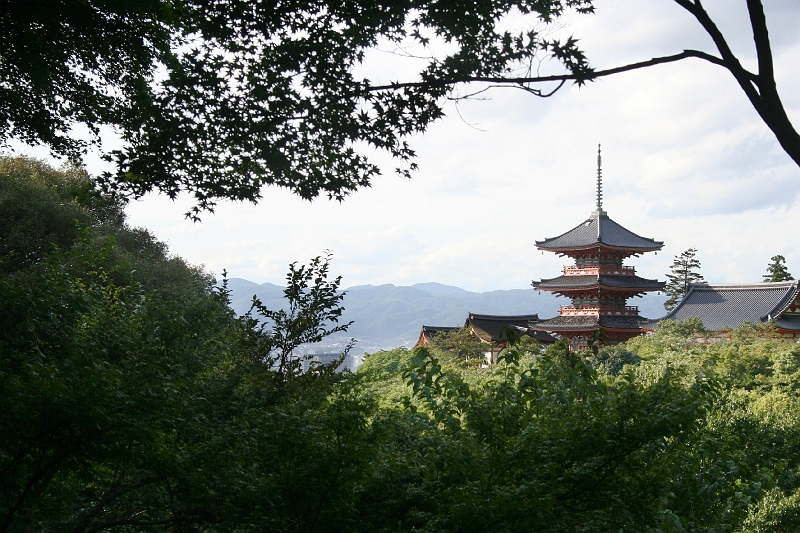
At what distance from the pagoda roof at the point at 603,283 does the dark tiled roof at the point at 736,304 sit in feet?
5.37

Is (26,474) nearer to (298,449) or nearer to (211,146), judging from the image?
(298,449)

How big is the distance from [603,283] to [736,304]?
5.47m

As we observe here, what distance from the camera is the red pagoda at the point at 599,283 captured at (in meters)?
27.1

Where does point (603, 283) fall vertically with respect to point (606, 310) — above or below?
above

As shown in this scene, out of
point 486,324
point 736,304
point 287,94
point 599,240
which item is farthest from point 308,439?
point 486,324

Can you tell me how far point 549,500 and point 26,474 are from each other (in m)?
3.62

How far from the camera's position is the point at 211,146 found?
14.6ft

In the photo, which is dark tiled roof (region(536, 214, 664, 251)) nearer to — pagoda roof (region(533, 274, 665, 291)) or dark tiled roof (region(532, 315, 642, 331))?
pagoda roof (region(533, 274, 665, 291))

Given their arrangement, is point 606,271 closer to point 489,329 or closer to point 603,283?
point 603,283

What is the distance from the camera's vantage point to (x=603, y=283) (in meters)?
26.8

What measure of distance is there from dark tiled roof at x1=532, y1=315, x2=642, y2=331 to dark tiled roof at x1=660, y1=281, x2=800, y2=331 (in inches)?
68.3

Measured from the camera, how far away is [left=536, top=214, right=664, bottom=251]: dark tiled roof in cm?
2791

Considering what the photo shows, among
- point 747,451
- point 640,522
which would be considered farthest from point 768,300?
point 640,522

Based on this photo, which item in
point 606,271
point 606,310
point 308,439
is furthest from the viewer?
point 606,271
